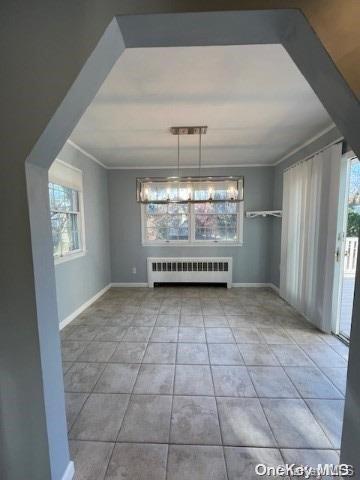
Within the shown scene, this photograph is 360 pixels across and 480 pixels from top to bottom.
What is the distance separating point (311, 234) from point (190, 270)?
7.83 feet

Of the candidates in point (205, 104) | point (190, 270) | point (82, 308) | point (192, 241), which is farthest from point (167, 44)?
point (190, 270)

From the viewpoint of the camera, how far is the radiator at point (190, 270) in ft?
15.2

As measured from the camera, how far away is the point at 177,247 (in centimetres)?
472

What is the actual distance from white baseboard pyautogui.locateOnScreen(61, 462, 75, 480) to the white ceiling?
2.54 meters

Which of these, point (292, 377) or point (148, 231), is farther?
point (148, 231)

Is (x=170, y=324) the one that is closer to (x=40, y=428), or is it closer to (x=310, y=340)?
(x=310, y=340)

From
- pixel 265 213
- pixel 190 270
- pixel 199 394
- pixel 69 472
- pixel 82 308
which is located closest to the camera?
pixel 69 472

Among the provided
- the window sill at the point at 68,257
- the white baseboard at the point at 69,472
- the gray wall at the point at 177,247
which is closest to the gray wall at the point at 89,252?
the window sill at the point at 68,257

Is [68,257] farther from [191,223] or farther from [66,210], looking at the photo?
[191,223]

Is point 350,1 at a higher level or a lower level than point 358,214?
higher

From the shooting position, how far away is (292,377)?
2.03 m

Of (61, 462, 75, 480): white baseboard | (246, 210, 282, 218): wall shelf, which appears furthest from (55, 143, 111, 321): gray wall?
(246, 210, 282, 218): wall shelf

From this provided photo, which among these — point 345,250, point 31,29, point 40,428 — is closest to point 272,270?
point 345,250

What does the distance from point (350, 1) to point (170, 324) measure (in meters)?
3.15
